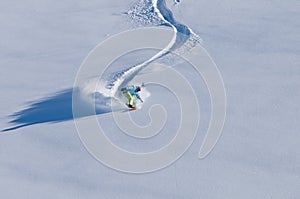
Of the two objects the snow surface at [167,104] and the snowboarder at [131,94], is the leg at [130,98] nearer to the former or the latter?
the snowboarder at [131,94]

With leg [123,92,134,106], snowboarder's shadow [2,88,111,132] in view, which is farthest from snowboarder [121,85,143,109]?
snowboarder's shadow [2,88,111,132]

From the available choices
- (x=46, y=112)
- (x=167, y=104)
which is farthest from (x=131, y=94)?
(x=46, y=112)

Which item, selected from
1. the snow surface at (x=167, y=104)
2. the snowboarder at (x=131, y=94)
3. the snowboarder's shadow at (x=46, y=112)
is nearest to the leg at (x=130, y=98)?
the snowboarder at (x=131, y=94)

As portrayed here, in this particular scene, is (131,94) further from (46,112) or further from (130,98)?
(46,112)

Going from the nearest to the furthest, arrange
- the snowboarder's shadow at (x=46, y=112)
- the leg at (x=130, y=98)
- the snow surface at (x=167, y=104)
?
1. the snow surface at (x=167, y=104)
2. the snowboarder's shadow at (x=46, y=112)
3. the leg at (x=130, y=98)

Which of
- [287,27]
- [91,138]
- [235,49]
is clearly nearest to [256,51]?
[235,49]

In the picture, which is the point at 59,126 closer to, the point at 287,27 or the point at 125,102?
the point at 125,102

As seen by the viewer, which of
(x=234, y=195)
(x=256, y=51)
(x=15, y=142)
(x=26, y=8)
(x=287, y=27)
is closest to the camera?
(x=234, y=195)

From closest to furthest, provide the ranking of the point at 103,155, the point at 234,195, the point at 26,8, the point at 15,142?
the point at 234,195
the point at 103,155
the point at 15,142
the point at 26,8
